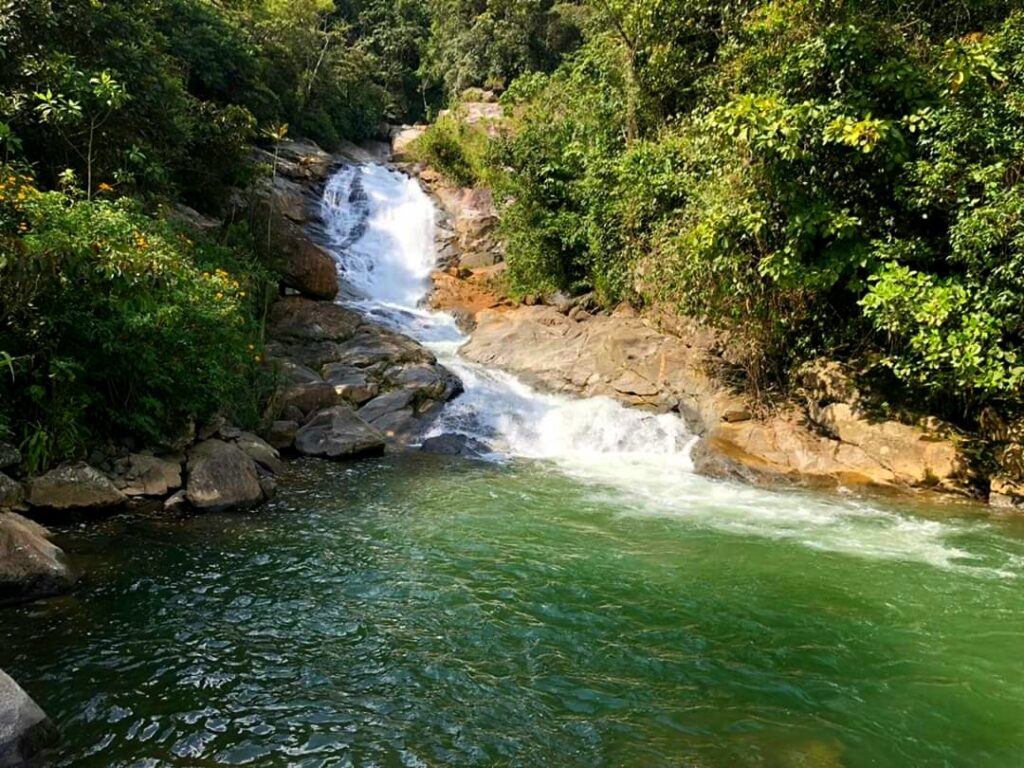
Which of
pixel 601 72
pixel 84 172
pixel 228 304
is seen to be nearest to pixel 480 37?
pixel 601 72

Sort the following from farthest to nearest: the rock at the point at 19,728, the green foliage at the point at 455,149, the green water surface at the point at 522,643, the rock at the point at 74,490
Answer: the green foliage at the point at 455,149, the rock at the point at 74,490, the green water surface at the point at 522,643, the rock at the point at 19,728

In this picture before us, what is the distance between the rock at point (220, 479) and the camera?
918 cm

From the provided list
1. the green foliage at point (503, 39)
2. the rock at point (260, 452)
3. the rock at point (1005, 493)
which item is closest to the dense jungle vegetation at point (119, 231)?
the rock at point (260, 452)

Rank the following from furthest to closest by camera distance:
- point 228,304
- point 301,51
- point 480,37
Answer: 1. point 480,37
2. point 301,51
3. point 228,304

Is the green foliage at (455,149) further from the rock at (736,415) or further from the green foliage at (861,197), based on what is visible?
the rock at (736,415)

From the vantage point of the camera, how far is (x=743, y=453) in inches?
515

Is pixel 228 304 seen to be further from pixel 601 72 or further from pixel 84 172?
pixel 601 72

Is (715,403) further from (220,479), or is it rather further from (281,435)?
(220,479)

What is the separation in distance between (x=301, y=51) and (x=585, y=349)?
2324cm

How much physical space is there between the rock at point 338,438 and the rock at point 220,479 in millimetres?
2438

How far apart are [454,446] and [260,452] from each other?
3.99 meters

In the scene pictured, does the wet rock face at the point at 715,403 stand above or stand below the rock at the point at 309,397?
above

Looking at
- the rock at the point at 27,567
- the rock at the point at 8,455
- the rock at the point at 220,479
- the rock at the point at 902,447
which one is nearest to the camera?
the rock at the point at 27,567

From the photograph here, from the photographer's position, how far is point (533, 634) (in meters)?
6.09
